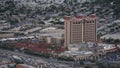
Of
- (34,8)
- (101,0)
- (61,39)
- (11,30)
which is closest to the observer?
(61,39)

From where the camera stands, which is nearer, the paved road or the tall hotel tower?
the paved road

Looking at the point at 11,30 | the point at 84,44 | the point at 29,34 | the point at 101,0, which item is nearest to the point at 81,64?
the point at 84,44

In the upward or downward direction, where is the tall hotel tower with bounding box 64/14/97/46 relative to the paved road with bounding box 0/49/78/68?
upward

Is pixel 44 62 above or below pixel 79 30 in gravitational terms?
below

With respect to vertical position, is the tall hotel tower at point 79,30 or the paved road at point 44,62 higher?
the tall hotel tower at point 79,30

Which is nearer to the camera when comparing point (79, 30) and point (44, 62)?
point (44, 62)

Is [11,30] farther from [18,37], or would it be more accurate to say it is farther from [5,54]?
[5,54]

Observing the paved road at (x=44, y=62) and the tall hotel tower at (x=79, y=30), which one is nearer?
the paved road at (x=44, y=62)

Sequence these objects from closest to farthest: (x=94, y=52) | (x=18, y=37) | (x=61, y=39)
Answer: (x=94, y=52) < (x=61, y=39) < (x=18, y=37)
